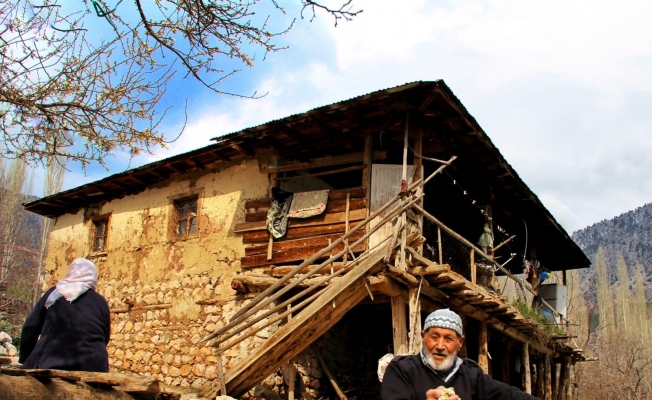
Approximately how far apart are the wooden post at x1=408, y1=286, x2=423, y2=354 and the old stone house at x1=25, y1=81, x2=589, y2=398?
0.07 feet

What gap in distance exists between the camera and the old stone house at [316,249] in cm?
920

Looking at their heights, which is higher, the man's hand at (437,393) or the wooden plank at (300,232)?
the wooden plank at (300,232)

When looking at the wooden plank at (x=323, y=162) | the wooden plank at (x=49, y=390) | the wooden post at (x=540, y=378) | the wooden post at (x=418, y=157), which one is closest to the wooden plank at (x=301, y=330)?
the wooden post at (x=418, y=157)

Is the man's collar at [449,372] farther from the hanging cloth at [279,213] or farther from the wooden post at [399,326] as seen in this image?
the hanging cloth at [279,213]

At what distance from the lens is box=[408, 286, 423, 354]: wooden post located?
351 inches

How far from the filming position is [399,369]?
12.7ft

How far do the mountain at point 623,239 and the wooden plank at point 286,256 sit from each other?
6708cm

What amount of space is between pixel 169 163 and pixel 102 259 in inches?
138

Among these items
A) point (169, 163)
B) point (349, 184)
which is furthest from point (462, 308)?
point (169, 163)

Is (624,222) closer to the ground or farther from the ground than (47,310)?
farther from the ground

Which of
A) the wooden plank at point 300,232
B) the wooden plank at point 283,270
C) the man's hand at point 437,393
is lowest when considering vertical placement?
the man's hand at point 437,393

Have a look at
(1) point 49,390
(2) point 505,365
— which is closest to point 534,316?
(2) point 505,365

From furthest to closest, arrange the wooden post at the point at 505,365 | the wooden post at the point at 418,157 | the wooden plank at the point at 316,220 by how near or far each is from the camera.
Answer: the wooden post at the point at 505,365, the wooden plank at the point at 316,220, the wooden post at the point at 418,157

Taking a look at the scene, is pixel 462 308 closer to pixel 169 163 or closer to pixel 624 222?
pixel 169 163
